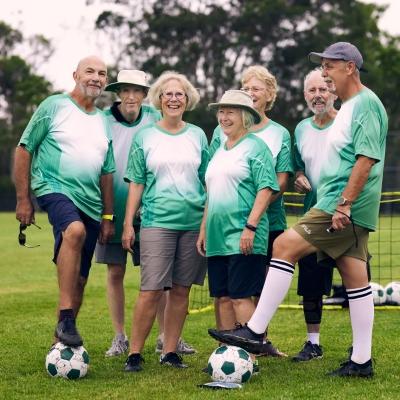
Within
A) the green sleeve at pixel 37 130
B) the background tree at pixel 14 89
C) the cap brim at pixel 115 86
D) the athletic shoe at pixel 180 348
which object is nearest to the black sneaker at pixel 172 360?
the athletic shoe at pixel 180 348

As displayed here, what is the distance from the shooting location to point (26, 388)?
666 cm

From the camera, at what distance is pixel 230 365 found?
6590 mm

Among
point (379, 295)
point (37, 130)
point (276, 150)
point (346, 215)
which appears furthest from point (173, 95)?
point (379, 295)

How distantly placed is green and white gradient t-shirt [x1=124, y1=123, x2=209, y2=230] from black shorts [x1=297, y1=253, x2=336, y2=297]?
1062 mm

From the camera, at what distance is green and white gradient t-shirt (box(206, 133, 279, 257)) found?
700cm

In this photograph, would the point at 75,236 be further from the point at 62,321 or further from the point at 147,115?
the point at 147,115

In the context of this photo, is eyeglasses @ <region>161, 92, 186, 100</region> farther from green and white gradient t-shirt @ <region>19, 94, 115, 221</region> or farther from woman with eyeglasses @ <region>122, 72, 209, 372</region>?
green and white gradient t-shirt @ <region>19, 94, 115, 221</region>

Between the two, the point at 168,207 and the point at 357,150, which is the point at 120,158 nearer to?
the point at 168,207

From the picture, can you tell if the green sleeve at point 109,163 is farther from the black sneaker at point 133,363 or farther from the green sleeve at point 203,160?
the black sneaker at point 133,363

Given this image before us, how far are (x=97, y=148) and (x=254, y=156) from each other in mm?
1358

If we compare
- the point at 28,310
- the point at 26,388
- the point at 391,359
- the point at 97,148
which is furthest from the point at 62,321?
the point at 28,310

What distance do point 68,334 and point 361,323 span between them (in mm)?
2147

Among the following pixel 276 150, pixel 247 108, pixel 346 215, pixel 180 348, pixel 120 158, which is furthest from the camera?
pixel 180 348

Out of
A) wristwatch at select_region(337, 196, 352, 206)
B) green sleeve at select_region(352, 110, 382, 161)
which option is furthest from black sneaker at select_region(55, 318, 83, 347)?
green sleeve at select_region(352, 110, 382, 161)
